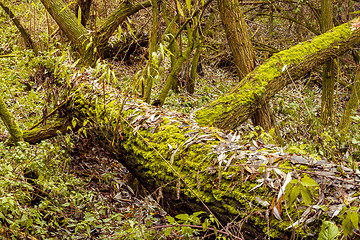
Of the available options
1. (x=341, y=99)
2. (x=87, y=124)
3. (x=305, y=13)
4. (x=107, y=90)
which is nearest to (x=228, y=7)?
(x=107, y=90)

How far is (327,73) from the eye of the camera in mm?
5090

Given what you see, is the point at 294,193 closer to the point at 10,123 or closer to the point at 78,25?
the point at 10,123

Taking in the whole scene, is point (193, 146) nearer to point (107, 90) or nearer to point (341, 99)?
point (107, 90)

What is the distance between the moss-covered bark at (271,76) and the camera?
3.47 metres

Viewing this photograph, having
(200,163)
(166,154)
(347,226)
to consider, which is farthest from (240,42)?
(347,226)

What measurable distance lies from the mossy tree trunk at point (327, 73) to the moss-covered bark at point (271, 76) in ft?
2.53

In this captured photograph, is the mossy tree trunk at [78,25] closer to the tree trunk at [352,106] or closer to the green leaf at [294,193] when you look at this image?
the green leaf at [294,193]

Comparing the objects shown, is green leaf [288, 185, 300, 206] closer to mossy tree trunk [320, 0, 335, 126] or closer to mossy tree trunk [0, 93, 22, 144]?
mossy tree trunk [0, 93, 22, 144]

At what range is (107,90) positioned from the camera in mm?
3359

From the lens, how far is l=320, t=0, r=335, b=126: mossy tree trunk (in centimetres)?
506

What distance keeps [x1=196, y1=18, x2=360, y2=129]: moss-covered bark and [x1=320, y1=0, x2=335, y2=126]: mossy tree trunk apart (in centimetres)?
77

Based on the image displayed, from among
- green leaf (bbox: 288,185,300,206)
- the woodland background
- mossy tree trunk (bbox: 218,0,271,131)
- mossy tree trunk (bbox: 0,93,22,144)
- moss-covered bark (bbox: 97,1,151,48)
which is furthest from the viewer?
moss-covered bark (bbox: 97,1,151,48)

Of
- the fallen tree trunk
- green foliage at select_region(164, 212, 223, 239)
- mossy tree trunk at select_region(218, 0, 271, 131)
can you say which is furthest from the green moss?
green foliage at select_region(164, 212, 223, 239)

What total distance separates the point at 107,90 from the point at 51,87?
0.86 m
